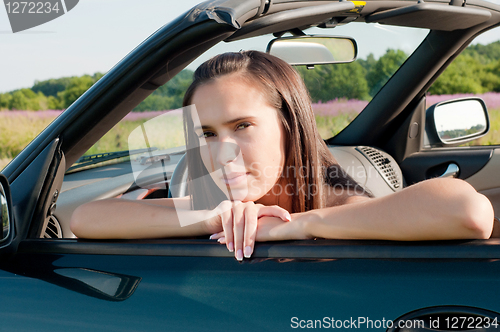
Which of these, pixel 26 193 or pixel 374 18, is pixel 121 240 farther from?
pixel 374 18

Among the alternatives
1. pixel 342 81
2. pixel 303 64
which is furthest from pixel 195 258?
pixel 342 81

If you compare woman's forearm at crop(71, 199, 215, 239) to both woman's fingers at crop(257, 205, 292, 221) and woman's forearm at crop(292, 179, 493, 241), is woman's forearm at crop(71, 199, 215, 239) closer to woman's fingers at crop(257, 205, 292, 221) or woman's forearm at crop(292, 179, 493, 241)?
woman's fingers at crop(257, 205, 292, 221)

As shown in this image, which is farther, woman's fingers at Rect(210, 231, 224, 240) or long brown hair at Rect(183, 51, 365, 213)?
long brown hair at Rect(183, 51, 365, 213)

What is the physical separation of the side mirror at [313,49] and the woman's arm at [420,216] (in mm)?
748

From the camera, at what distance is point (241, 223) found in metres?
1.08

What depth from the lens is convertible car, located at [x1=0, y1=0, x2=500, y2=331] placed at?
0.91 m

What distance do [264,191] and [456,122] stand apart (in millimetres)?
2140

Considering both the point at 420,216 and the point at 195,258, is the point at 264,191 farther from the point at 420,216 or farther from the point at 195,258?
the point at 420,216

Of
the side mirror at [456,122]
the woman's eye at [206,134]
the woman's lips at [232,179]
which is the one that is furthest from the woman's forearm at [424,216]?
the side mirror at [456,122]

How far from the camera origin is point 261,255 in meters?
1.02

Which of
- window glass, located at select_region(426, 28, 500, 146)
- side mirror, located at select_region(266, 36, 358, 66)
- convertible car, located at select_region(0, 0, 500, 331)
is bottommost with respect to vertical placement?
convertible car, located at select_region(0, 0, 500, 331)

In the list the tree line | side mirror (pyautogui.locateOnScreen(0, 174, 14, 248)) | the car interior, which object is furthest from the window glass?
side mirror (pyautogui.locateOnScreen(0, 174, 14, 248))

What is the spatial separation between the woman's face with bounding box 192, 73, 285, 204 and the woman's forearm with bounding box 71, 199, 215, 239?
0.60ft

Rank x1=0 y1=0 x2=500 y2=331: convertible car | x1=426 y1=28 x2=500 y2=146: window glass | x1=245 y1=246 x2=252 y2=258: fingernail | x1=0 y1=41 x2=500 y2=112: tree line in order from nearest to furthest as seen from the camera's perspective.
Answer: x1=0 y1=0 x2=500 y2=331: convertible car → x1=245 y1=246 x2=252 y2=258: fingernail → x1=0 y1=41 x2=500 y2=112: tree line → x1=426 y1=28 x2=500 y2=146: window glass
